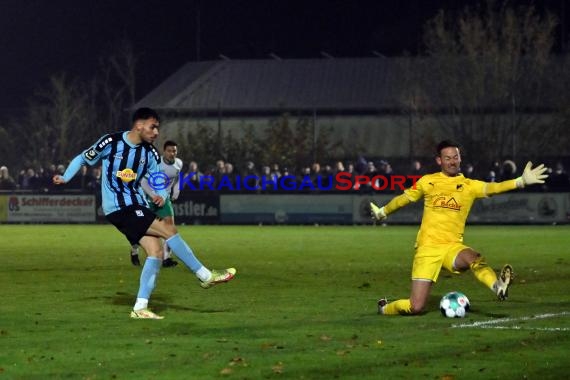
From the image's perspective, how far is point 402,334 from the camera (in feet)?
44.5

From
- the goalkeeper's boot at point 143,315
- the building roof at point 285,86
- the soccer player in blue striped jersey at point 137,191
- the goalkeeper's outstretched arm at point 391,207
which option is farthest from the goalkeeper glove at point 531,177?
the building roof at point 285,86

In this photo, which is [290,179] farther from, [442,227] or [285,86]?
[285,86]

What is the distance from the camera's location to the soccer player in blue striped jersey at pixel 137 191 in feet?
51.1

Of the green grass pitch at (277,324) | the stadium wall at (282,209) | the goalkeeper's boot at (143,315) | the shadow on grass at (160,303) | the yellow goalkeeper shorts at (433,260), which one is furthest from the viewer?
the stadium wall at (282,209)

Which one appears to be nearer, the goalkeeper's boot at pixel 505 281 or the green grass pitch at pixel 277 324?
the green grass pitch at pixel 277 324

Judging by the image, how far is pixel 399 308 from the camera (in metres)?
15.3

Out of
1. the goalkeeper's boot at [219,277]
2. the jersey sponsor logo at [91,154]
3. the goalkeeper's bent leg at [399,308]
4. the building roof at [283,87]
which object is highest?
the building roof at [283,87]

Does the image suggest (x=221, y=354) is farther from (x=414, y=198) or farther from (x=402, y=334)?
(x=414, y=198)

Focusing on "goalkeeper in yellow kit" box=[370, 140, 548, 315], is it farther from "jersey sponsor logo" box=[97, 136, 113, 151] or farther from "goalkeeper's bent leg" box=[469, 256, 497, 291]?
"jersey sponsor logo" box=[97, 136, 113, 151]

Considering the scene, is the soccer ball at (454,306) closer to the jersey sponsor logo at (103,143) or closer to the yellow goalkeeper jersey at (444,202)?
the yellow goalkeeper jersey at (444,202)

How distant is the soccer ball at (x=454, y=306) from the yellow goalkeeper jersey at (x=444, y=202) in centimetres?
65

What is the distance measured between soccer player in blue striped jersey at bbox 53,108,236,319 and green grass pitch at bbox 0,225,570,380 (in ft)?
1.92

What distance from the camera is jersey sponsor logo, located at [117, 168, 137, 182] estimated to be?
1559 centimetres

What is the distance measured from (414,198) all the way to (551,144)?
53.9 m
